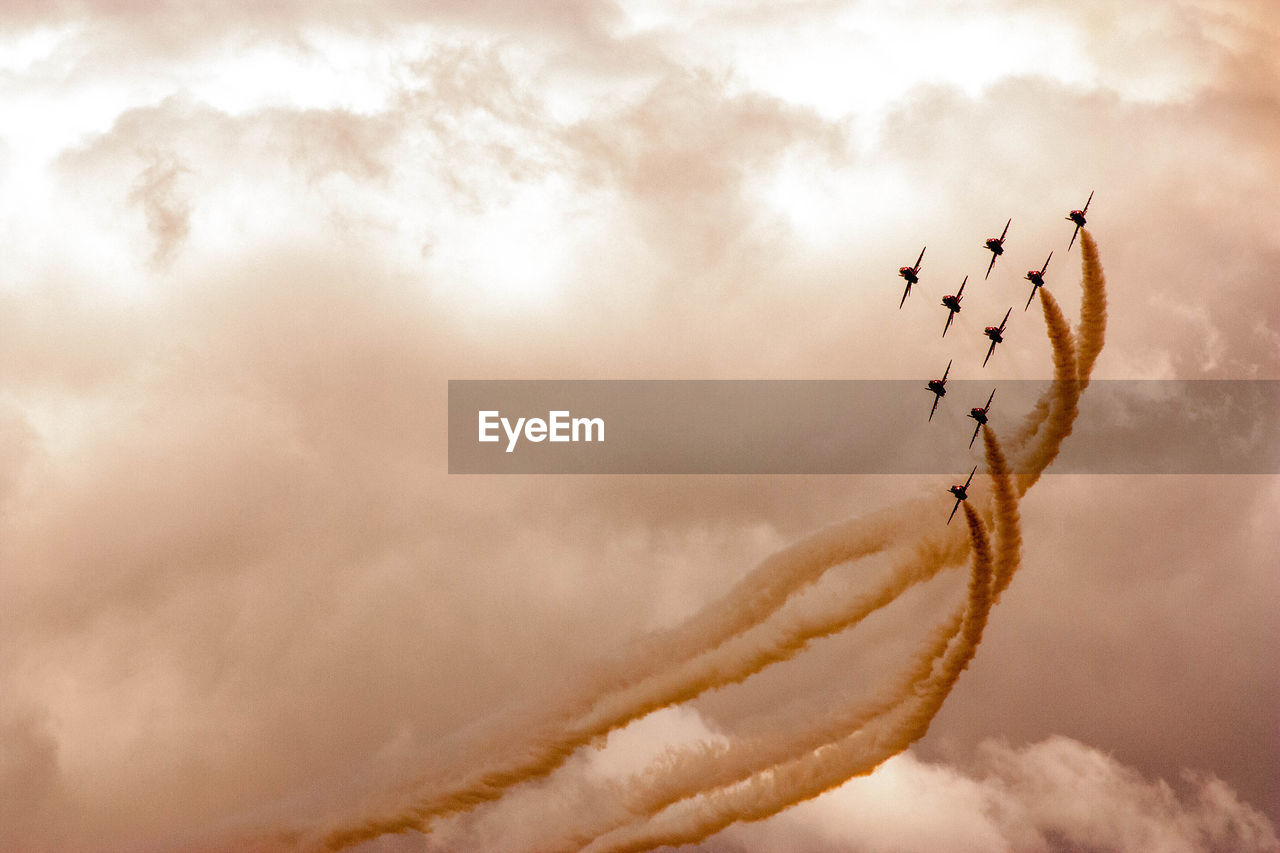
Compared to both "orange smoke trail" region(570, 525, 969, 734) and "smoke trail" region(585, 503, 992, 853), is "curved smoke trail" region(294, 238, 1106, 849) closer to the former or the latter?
"orange smoke trail" region(570, 525, 969, 734)

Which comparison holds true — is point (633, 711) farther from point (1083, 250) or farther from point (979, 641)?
point (1083, 250)

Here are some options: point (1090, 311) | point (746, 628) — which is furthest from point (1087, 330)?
point (746, 628)

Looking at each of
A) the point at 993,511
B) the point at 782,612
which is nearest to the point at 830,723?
the point at 782,612

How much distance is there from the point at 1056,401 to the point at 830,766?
28.6m

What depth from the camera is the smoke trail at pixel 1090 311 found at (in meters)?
114

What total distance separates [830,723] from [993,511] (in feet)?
58.2

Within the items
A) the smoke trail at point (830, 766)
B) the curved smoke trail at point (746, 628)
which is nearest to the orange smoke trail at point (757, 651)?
the curved smoke trail at point (746, 628)

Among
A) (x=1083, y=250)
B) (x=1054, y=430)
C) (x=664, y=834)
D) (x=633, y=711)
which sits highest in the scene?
(x=1083, y=250)

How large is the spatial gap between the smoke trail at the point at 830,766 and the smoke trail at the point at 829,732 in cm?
26

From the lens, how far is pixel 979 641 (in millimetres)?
107875

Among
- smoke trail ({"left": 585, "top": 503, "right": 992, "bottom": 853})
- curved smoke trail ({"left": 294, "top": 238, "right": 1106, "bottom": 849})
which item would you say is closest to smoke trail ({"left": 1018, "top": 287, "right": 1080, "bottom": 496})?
curved smoke trail ({"left": 294, "top": 238, "right": 1106, "bottom": 849})

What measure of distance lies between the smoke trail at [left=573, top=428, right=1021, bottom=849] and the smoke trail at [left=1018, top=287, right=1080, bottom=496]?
3.49m

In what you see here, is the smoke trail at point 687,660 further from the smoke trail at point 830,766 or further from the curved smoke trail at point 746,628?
the smoke trail at point 830,766

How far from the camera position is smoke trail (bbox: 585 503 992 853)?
107000mm
